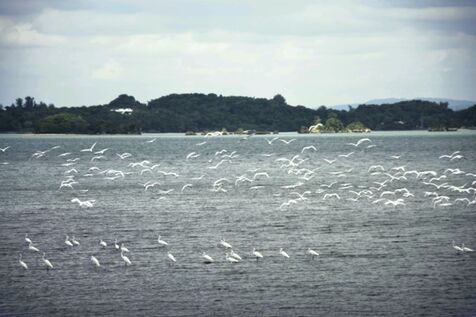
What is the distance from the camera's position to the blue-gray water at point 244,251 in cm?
3247

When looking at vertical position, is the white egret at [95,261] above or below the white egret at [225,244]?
below

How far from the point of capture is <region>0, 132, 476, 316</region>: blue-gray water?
3247cm

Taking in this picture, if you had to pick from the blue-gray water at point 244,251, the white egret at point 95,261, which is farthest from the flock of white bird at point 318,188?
the blue-gray water at point 244,251

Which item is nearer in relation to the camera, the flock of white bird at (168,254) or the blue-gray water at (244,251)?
the blue-gray water at (244,251)

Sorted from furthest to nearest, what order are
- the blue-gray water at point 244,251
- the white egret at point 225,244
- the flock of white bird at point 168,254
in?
the white egret at point 225,244
the flock of white bird at point 168,254
the blue-gray water at point 244,251

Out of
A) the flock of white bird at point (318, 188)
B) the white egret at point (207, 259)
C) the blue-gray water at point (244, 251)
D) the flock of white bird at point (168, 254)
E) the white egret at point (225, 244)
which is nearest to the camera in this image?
the blue-gray water at point (244, 251)

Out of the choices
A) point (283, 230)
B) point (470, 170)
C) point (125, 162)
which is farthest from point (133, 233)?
point (125, 162)

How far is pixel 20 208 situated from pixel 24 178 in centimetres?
3114

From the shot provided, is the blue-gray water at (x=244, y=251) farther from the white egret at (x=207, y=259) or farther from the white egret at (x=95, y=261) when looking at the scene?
the white egret at (x=207, y=259)

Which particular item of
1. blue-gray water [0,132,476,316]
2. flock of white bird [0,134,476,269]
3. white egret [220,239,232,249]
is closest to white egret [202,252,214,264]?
flock of white bird [0,134,476,269]

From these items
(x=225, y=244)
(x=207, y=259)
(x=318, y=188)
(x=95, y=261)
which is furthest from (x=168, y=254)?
(x=318, y=188)

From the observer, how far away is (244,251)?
41250 millimetres

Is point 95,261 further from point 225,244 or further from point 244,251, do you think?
point 244,251

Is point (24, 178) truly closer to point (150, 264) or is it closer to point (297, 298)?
point (150, 264)
